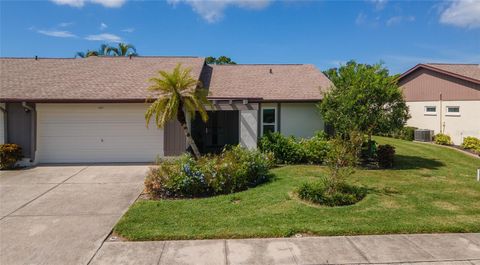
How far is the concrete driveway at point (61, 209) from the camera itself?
5.41 metres

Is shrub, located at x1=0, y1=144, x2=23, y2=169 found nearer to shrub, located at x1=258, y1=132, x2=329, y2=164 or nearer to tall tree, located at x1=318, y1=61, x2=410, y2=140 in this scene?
shrub, located at x1=258, y1=132, x2=329, y2=164

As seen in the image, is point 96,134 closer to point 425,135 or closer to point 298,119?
point 298,119

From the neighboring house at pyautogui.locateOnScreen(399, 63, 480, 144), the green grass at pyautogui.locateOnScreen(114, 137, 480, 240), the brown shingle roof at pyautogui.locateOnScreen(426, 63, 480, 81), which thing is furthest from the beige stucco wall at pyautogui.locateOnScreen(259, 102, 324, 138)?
the brown shingle roof at pyautogui.locateOnScreen(426, 63, 480, 81)

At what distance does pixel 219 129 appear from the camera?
57.9 ft

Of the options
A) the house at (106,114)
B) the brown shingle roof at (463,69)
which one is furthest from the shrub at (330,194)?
the brown shingle roof at (463,69)

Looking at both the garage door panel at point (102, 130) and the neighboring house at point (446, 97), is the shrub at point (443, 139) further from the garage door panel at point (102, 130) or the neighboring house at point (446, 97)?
the garage door panel at point (102, 130)

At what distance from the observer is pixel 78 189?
9352mm

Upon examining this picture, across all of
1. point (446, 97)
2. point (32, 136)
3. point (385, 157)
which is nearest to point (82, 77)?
point (32, 136)

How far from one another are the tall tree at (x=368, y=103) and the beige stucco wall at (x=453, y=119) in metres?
9.01

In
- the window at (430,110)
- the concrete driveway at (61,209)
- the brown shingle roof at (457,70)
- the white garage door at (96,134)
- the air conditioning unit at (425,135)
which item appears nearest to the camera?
the concrete driveway at (61,209)

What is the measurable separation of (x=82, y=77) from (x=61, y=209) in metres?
9.24

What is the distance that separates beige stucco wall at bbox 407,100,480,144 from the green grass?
31.9 feet

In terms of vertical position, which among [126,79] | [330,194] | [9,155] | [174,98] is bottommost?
[330,194]

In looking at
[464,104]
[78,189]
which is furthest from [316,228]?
[464,104]
